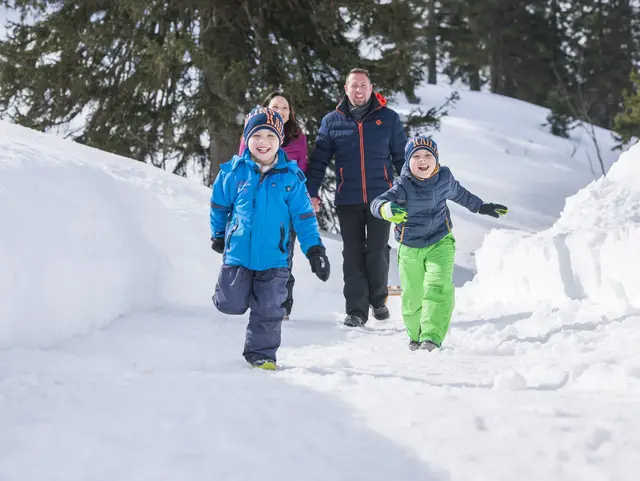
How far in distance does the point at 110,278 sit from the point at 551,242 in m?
4.04

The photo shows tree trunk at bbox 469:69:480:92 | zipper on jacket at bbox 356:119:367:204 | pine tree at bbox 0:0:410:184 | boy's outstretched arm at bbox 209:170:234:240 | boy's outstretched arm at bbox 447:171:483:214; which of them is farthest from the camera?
tree trunk at bbox 469:69:480:92

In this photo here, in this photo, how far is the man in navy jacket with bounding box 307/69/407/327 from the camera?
5.48 meters

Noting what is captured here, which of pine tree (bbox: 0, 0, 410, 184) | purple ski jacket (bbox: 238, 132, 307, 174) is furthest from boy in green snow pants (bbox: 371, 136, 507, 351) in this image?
pine tree (bbox: 0, 0, 410, 184)

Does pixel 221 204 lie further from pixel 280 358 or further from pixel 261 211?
pixel 280 358

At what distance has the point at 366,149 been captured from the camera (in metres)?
5.49

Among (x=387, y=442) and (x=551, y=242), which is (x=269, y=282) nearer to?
(x=387, y=442)

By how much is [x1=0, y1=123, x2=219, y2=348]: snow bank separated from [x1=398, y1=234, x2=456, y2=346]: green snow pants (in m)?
2.12

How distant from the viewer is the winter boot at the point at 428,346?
4414 mm

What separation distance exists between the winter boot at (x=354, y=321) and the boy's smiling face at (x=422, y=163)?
143cm

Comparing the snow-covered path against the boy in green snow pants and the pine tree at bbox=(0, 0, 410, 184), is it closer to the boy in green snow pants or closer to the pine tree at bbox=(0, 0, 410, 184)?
the boy in green snow pants

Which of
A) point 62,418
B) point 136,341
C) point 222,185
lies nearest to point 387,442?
point 62,418

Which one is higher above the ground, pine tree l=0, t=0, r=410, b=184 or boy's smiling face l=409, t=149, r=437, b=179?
pine tree l=0, t=0, r=410, b=184

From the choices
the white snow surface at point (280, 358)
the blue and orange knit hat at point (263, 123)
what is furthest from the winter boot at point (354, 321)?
the blue and orange knit hat at point (263, 123)

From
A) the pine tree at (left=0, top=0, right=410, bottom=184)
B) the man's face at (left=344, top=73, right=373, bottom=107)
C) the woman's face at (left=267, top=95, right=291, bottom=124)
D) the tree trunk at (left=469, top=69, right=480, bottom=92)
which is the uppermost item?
the tree trunk at (left=469, top=69, right=480, bottom=92)
